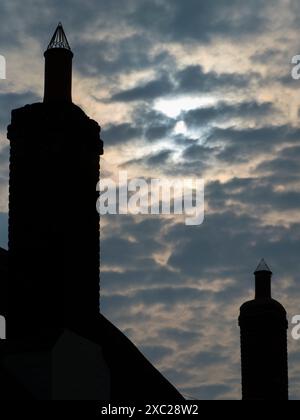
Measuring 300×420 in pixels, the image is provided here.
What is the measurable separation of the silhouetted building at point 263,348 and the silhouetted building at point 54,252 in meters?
11.0

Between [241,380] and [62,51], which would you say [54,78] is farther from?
[241,380]

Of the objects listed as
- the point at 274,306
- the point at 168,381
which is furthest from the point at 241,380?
the point at 168,381

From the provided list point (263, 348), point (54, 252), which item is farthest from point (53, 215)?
point (263, 348)

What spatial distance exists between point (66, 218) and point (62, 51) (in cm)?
352

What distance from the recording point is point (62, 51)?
21922 millimetres

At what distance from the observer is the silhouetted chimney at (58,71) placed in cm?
2188

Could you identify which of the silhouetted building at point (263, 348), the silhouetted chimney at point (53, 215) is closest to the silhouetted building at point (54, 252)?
the silhouetted chimney at point (53, 215)

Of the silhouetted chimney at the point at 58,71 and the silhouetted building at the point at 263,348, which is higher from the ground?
the silhouetted chimney at the point at 58,71

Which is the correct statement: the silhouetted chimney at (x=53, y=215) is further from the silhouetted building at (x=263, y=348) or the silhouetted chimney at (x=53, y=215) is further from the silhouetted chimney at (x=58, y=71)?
the silhouetted building at (x=263, y=348)

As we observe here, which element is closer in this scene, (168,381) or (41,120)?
(41,120)

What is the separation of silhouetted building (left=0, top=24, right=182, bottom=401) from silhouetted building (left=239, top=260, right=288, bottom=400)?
36.1ft

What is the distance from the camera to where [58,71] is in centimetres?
2198

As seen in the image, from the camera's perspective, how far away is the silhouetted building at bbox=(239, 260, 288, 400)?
31.9m

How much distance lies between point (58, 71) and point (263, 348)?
13254 mm
